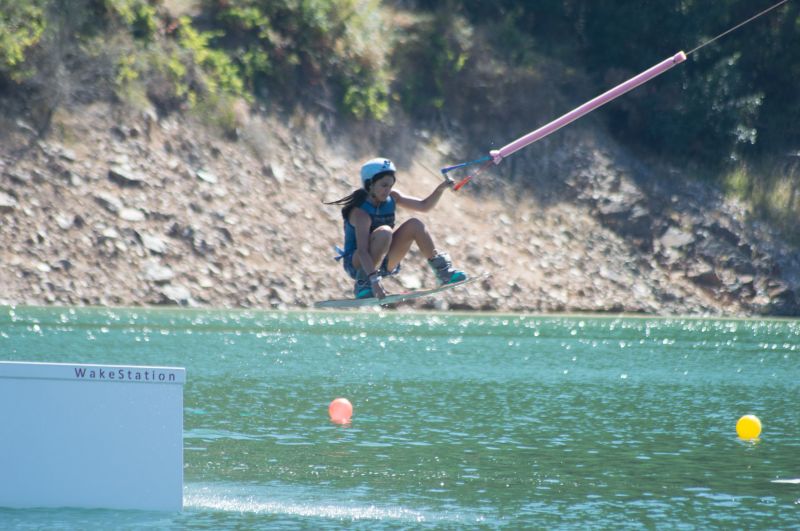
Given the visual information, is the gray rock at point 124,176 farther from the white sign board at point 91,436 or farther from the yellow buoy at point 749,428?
the white sign board at point 91,436

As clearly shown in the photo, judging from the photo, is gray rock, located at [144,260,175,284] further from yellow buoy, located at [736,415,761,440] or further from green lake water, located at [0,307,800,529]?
yellow buoy, located at [736,415,761,440]

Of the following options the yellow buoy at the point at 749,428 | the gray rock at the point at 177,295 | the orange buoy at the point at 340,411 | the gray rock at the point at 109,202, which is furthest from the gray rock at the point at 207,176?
the yellow buoy at the point at 749,428

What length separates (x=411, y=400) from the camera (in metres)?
20.2

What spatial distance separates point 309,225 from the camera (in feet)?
127

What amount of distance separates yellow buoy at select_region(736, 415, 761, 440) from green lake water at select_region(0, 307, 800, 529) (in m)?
0.17

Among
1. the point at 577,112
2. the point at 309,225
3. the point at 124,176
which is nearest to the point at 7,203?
the point at 124,176

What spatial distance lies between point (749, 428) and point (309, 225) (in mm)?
22235

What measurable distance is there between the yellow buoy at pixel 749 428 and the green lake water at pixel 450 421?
0.17 metres

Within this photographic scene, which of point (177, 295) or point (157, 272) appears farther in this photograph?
point (157, 272)

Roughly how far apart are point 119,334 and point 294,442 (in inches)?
451

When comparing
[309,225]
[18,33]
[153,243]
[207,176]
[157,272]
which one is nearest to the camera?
[157,272]

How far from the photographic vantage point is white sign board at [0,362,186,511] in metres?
11.1

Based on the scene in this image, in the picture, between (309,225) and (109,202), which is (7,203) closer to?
(109,202)

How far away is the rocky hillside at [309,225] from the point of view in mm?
34875
